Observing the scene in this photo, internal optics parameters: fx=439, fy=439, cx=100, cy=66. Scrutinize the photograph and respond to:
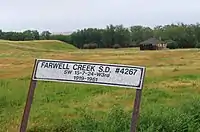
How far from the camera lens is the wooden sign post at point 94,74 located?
17.1ft

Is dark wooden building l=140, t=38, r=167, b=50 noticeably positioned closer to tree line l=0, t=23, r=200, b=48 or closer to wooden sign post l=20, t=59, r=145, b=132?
tree line l=0, t=23, r=200, b=48

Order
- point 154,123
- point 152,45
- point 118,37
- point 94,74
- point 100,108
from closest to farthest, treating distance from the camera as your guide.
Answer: point 94,74, point 154,123, point 100,108, point 152,45, point 118,37

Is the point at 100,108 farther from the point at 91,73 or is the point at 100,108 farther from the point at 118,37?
the point at 118,37

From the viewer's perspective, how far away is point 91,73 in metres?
5.32

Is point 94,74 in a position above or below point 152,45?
above

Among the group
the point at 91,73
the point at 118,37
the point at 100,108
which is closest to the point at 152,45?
the point at 118,37

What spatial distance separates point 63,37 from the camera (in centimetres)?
9431

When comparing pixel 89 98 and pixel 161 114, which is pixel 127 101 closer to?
pixel 89 98

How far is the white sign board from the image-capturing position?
17.1ft

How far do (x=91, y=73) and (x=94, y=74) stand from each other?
1.5 inches

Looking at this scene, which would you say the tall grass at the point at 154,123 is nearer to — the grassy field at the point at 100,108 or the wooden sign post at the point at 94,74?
the grassy field at the point at 100,108

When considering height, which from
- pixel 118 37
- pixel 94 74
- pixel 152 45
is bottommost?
pixel 152 45

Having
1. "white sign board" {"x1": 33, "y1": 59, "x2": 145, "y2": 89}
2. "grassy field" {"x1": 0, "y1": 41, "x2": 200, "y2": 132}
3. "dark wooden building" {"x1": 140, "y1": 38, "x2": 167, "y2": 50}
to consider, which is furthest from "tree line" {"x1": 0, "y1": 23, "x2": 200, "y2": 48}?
"white sign board" {"x1": 33, "y1": 59, "x2": 145, "y2": 89}

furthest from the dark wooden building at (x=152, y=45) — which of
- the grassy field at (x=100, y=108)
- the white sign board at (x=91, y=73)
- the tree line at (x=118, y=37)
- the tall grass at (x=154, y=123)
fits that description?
the white sign board at (x=91, y=73)
